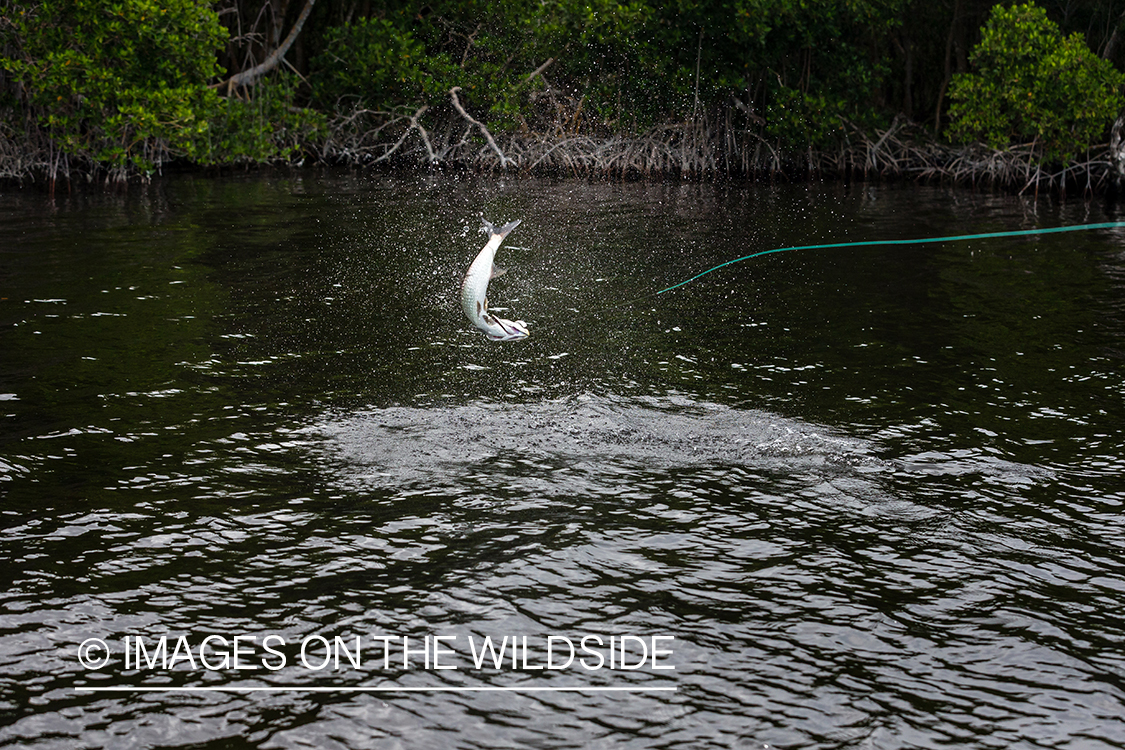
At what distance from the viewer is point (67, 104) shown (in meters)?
24.6

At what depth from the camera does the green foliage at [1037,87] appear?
952 inches

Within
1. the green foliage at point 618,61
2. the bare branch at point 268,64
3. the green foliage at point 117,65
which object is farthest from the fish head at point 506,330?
the bare branch at point 268,64

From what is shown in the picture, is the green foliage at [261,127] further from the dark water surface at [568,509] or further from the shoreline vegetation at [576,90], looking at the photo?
the dark water surface at [568,509]

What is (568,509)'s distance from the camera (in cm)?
806

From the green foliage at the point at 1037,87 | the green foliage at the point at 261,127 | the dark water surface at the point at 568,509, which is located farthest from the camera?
the green foliage at the point at 261,127

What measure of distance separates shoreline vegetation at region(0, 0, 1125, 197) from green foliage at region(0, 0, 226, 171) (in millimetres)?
47

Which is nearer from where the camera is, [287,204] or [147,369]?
[147,369]

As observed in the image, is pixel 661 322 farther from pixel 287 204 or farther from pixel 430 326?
pixel 287 204

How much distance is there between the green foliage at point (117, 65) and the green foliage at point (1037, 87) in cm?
1578

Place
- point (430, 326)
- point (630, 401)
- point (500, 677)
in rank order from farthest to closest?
point (430, 326) < point (630, 401) < point (500, 677)

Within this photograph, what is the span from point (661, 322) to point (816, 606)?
7201mm

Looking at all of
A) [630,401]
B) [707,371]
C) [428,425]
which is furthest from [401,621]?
[707,371]

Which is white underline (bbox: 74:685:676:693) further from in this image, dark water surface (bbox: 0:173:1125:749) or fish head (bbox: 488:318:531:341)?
fish head (bbox: 488:318:531:341)

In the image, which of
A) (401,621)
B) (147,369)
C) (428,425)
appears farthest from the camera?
(147,369)
